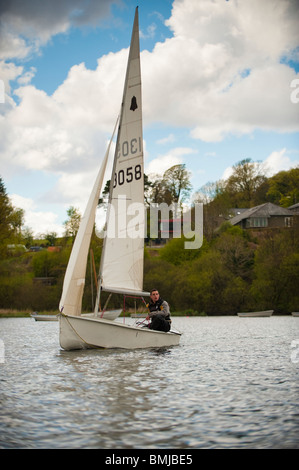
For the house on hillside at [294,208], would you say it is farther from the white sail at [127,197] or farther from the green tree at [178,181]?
the white sail at [127,197]

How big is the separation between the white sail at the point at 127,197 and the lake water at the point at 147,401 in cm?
255

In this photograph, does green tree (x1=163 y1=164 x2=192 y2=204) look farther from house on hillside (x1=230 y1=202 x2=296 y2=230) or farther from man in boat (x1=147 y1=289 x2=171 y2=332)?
man in boat (x1=147 y1=289 x2=171 y2=332)

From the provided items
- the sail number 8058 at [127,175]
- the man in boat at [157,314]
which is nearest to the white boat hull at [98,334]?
the man in boat at [157,314]

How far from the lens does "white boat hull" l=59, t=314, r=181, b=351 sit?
52.2ft

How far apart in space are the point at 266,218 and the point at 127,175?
72470mm

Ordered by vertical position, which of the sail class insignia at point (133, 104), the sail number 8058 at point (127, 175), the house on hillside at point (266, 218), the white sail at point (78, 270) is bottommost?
the white sail at point (78, 270)

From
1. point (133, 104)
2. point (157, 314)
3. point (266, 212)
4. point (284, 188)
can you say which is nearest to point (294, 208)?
point (266, 212)

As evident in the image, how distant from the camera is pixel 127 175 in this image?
18.0 m

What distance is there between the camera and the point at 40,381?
1202 centimetres

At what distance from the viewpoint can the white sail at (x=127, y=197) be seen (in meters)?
17.7

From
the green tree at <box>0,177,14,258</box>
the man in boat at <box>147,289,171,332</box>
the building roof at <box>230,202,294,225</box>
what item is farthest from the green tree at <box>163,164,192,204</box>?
the man in boat at <box>147,289,171,332</box>

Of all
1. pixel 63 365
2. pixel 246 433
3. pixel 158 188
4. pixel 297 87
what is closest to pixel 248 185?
pixel 158 188

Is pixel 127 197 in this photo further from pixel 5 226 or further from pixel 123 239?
pixel 5 226
